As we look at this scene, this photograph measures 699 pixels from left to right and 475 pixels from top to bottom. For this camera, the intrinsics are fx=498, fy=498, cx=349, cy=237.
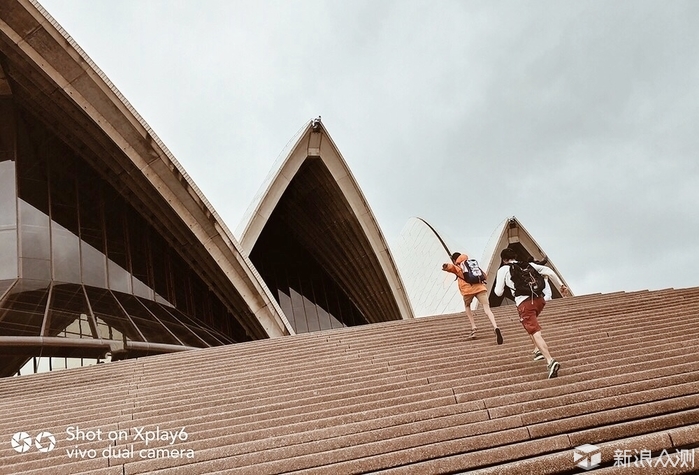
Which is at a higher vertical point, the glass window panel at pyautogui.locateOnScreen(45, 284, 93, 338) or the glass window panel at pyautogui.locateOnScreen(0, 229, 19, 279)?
the glass window panel at pyautogui.locateOnScreen(0, 229, 19, 279)

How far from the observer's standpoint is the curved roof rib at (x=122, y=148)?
11.6 metres

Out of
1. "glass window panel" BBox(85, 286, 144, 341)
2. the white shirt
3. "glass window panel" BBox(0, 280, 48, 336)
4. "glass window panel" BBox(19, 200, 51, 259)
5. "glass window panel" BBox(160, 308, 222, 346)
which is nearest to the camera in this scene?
the white shirt

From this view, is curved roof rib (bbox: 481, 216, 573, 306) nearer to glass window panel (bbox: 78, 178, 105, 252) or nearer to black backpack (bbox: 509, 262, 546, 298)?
glass window panel (bbox: 78, 178, 105, 252)

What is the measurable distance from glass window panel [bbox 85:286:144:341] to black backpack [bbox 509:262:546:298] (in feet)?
27.7

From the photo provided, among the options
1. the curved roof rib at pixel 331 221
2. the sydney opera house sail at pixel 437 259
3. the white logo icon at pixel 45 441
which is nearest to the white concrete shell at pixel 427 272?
the sydney opera house sail at pixel 437 259

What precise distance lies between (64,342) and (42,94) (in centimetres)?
728

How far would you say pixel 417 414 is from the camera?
3789 millimetres

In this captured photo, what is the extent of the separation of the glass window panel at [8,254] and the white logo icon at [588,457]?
12.9 m

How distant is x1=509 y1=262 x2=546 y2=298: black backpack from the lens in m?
4.68

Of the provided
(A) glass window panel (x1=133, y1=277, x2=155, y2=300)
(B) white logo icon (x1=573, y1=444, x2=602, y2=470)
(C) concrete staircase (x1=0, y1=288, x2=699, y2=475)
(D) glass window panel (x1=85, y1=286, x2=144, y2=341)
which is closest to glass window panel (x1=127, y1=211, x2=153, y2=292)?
(A) glass window panel (x1=133, y1=277, x2=155, y2=300)

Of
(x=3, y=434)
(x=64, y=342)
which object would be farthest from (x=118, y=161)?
(x=3, y=434)

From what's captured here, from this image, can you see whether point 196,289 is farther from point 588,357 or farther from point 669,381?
point 669,381

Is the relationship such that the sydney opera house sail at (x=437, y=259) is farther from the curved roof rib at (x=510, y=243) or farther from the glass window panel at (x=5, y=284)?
the glass window panel at (x=5, y=284)

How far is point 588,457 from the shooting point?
9.07ft
